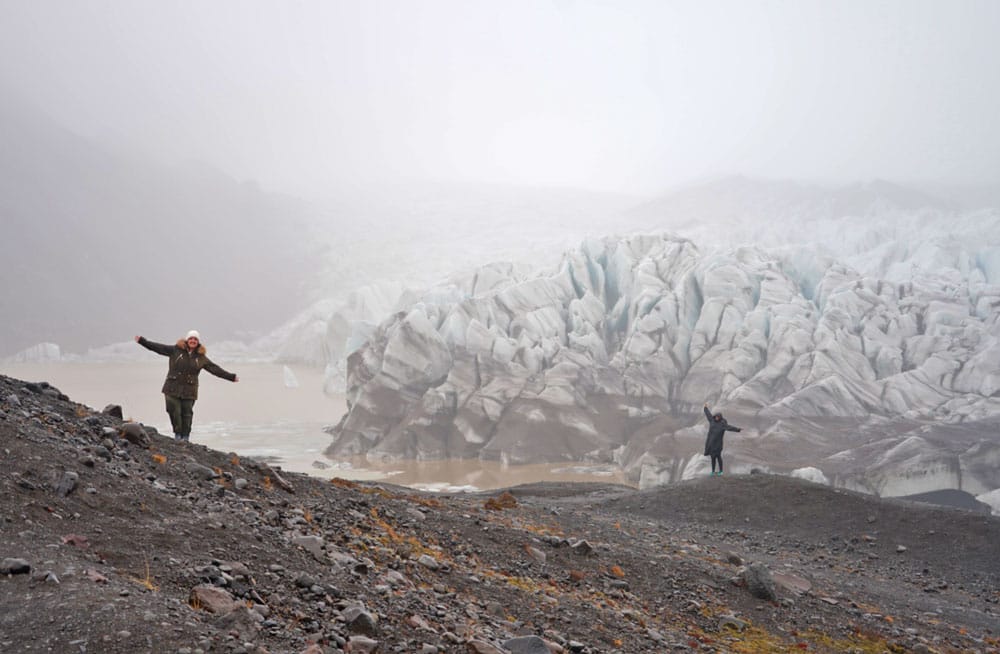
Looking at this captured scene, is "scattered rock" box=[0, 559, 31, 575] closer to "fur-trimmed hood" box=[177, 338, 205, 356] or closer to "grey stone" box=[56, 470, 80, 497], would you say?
"grey stone" box=[56, 470, 80, 497]

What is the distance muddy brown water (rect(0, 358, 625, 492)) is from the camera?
122 ft

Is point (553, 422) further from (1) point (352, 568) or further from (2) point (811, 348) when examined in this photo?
(1) point (352, 568)

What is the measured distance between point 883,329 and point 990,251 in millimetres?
23659

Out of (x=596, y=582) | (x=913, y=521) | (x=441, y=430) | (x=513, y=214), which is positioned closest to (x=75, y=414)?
(x=596, y=582)

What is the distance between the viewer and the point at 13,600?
452 cm

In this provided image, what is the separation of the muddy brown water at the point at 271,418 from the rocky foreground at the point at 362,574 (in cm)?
1216

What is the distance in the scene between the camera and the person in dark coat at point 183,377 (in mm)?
10883

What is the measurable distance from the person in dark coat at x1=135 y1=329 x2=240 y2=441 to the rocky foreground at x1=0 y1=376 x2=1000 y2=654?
1.43 m

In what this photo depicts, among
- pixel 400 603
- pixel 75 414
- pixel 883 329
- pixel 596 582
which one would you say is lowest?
pixel 596 582

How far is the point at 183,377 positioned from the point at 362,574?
5.51m

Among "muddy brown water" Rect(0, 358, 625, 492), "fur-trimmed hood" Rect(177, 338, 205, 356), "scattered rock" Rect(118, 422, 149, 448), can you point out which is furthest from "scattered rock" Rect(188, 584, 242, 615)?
"muddy brown water" Rect(0, 358, 625, 492)

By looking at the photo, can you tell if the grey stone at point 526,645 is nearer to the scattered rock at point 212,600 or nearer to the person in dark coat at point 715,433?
the scattered rock at point 212,600

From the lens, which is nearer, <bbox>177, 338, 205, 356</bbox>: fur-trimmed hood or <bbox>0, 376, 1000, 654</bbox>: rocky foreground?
<bbox>0, 376, 1000, 654</bbox>: rocky foreground

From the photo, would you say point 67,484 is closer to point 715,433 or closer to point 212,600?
point 212,600
